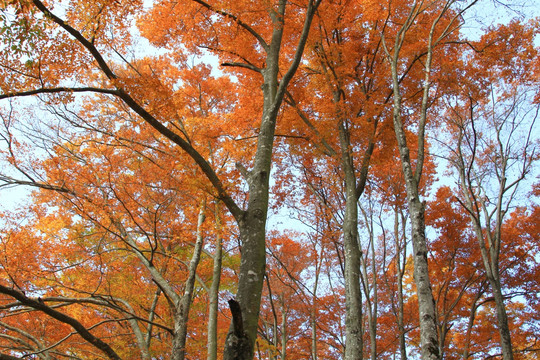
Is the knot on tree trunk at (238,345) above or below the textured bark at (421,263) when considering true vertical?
below

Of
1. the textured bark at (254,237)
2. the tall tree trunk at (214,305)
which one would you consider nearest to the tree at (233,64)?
the textured bark at (254,237)

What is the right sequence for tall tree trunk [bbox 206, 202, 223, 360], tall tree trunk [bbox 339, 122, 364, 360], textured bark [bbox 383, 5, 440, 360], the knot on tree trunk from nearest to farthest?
1. the knot on tree trunk
2. textured bark [bbox 383, 5, 440, 360]
3. tall tree trunk [bbox 339, 122, 364, 360]
4. tall tree trunk [bbox 206, 202, 223, 360]

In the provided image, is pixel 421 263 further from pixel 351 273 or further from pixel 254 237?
pixel 254 237

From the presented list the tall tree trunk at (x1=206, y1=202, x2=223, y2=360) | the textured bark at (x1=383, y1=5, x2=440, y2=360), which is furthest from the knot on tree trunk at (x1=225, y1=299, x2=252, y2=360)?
the tall tree trunk at (x1=206, y1=202, x2=223, y2=360)

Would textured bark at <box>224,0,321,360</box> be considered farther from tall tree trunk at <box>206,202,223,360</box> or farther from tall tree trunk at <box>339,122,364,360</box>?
tall tree trunk at <box>339,122,364,360</box>

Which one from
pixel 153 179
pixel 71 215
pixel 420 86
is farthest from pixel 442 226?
pixel 71 215

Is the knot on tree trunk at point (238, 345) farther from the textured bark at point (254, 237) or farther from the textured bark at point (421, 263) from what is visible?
the textured bark at point (421, 263)

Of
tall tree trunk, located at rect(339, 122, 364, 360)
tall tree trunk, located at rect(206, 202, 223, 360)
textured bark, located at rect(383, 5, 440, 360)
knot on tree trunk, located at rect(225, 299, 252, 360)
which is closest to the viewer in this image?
knot on tree trunk, located at rect(225, 299, 252, 360)

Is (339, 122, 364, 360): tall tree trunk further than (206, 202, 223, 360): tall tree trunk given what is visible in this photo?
No

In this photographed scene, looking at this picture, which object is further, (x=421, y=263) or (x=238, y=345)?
(x=421, y=263)

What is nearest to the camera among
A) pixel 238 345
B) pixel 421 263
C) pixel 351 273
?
pixel 238 345

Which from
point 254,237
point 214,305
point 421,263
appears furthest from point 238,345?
point 214,305

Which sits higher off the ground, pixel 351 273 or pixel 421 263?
pixel 351 273

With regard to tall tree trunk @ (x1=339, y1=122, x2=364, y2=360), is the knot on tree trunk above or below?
below
